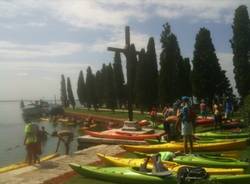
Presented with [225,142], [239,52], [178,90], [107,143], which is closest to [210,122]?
[107,143]

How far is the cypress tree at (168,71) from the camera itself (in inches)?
1971

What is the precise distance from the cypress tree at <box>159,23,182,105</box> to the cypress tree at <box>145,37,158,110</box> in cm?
455

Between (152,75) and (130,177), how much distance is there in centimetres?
4405

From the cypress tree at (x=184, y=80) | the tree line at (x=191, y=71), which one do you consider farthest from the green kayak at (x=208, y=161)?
the cypress tree at (x=184, y=80)

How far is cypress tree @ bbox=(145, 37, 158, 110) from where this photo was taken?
55188 mm

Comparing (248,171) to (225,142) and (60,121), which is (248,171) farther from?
(60,121)

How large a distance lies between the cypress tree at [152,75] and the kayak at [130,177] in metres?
42.3

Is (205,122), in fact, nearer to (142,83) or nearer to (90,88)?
(142,83)

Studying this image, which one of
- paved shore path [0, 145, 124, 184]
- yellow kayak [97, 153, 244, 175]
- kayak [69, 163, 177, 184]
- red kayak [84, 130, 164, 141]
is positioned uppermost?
red kayak [84, 130, 164, 141]

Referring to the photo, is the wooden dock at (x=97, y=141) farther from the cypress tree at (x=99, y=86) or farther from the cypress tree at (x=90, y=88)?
the cypress tree at (x=90, y=88)

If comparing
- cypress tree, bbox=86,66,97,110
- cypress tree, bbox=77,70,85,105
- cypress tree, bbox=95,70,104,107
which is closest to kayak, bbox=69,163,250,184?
cypress tree, bbox=95,70,104,107

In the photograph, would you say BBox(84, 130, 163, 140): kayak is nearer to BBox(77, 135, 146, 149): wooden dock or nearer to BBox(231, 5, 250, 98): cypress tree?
BBox(77, 135, 146, 149): wooden dock

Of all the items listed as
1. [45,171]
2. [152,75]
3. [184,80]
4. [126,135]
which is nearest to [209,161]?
[45,171]

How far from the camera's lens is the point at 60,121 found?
6638cm
